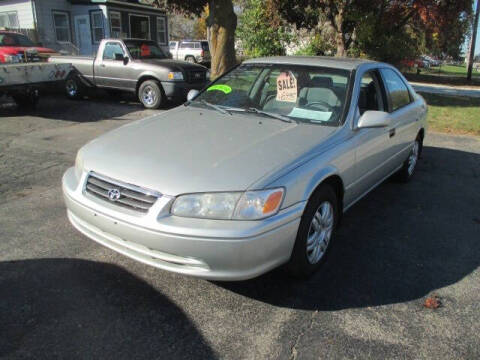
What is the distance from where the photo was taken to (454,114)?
10.8m

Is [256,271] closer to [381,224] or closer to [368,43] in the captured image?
[381,224]

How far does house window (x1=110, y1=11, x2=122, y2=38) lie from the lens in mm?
21248

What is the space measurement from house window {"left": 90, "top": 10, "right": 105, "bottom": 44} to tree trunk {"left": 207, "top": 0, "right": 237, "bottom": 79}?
30.0 ft

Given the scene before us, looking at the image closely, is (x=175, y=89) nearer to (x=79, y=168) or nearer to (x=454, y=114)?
(x=454, y=114)

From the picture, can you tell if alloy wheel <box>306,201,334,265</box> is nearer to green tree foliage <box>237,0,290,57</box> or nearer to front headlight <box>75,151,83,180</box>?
front headlight <box>75,151,83,180</box>

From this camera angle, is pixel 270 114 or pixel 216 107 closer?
pixel 270 114

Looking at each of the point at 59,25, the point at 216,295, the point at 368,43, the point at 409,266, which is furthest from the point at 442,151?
the point at 59,25

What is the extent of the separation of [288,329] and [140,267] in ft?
4.18

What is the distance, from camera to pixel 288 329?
2678mm

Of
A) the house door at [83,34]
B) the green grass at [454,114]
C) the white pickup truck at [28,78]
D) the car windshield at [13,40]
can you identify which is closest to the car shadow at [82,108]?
the white pickup truck at [28,78]

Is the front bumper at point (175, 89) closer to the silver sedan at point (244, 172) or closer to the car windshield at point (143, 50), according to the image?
the car windshield at point (143, 50)

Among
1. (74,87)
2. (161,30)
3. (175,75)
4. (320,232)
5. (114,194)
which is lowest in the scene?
(320,232)

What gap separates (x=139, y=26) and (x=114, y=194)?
23.0 meters

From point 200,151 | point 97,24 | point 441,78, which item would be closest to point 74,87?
point 200,151
